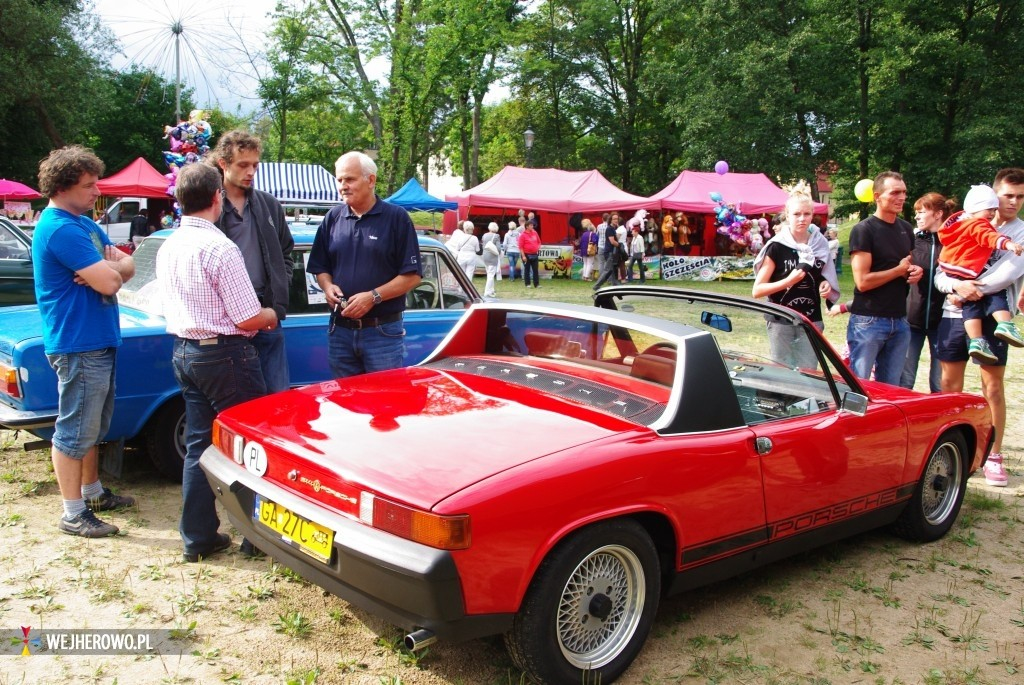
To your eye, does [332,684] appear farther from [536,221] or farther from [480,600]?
[536,221]

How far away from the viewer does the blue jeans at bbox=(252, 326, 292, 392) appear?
13.7 feet

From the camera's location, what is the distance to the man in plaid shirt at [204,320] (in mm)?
3549

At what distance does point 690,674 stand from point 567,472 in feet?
3.36

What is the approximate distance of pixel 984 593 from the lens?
12.4 ft

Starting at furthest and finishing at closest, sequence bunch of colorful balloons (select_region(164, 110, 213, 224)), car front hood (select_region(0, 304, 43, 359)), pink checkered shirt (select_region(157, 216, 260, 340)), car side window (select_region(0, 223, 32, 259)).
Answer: bunch of colorful balloons (select_region(164, 110, 213, 224)) → car side window (select_region(0, 223, 32, 259)) → car front hood (select_region(0, 304, 43, 359)) → pink checkered shirt (select_region(157, 216, 260, 340))

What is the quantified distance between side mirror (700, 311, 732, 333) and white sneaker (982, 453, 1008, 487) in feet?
9.64

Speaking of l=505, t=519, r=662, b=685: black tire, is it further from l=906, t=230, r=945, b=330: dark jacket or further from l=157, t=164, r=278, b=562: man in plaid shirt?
l=906, t=230, r=945, b=330: dark jacket

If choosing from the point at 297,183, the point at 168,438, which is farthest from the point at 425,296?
the point at 297,183

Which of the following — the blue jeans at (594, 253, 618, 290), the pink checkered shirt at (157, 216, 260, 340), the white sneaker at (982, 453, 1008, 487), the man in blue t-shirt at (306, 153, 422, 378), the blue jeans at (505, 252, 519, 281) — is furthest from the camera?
the blue jeans at (505, 252, 519, 281)

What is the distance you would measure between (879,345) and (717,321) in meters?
2.34

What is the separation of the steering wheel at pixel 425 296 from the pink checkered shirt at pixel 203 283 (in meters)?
2.16

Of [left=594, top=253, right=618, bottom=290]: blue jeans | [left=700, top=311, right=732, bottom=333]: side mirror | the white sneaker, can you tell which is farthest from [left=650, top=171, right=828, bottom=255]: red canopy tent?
[left=700, top=311, right=732, bottom=333]: side mirror

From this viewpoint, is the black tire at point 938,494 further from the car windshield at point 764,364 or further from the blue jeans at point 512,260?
the blue jeans at point 512,260

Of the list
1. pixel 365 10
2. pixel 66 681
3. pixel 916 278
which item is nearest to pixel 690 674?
Result: pixel 66 681
